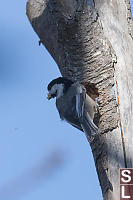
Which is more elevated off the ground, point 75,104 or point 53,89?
point 53,89

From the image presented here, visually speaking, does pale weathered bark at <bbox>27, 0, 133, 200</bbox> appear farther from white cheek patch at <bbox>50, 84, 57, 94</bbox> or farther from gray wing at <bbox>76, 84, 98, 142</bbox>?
white cheek patch at <bbox>50, 84, 57, 94</bbox>

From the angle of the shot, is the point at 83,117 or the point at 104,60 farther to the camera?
the point at 83,117

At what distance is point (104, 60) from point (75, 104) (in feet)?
1.62

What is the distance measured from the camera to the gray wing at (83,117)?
2.60 m

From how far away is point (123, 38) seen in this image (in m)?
2.73

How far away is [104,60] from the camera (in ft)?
8.95

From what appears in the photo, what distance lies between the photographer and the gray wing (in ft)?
8.54

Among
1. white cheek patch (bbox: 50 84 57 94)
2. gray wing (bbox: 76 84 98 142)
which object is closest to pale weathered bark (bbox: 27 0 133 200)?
gray wing (bbox: 76 84 98 142)

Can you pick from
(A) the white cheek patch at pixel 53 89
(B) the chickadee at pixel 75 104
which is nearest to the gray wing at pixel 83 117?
(B) the chickadee at pixel 75 104

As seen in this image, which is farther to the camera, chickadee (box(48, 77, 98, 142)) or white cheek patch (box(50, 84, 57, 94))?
white cheek patch (box(50, 84, 57, 94))

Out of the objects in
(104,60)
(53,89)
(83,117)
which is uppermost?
(104,60)

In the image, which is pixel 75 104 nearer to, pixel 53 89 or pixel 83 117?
pixel 83 117

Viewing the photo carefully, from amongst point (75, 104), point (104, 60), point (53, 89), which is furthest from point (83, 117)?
point (53, 89)

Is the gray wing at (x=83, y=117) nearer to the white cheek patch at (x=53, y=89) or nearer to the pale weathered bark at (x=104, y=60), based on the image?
the pale weathered bark at (x=104, y=60)
